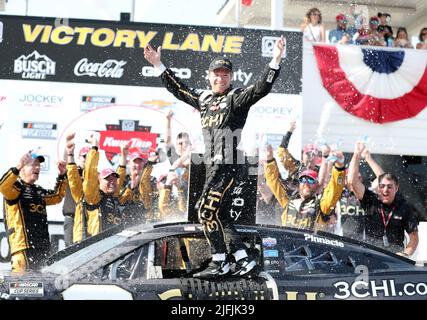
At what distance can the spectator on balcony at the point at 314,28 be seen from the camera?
10789 mm

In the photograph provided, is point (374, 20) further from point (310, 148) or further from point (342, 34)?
point (310, 148)

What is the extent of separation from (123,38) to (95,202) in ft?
8.66

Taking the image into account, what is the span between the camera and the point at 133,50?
10.0 meters

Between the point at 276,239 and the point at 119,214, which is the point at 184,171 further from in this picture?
the point at 276,239

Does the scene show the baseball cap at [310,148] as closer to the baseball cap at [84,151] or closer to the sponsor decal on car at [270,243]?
the baseball cap at [84,151]

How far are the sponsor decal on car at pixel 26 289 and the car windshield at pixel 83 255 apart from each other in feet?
0.82

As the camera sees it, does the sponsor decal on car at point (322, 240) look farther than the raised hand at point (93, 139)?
No

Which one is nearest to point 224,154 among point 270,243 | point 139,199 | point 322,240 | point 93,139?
point 270,243

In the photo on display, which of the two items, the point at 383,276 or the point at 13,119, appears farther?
the point at 13,119

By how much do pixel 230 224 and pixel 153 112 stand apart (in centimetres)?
406

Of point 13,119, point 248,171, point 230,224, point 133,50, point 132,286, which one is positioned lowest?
point 132,286

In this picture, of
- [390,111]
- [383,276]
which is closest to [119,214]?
[383,276]

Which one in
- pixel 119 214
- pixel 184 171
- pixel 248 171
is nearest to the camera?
pixel 248 171

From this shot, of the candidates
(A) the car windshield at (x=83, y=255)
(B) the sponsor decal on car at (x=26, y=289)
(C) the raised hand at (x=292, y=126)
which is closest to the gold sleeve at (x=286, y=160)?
(C) the raised hand at (x=292, y=126)
